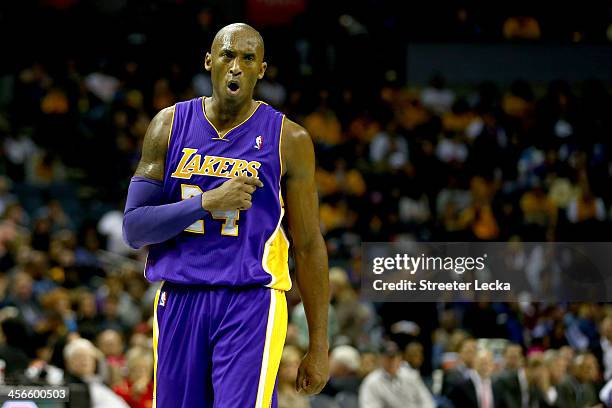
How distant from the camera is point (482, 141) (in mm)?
13180

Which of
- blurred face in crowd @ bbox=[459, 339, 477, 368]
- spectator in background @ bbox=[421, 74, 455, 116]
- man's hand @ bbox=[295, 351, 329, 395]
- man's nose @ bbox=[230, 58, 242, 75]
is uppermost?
spectator in background @ bbox=[421, 74, 455, 116]

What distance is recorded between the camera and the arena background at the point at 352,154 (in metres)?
9.25

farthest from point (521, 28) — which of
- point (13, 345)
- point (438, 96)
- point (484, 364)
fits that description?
point (13, 345)

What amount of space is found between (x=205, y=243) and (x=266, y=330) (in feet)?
1.28

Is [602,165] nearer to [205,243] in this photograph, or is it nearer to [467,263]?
[467,263]

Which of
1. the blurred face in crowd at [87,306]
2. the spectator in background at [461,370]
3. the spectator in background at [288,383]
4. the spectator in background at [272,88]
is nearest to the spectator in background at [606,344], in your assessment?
the spectator in background at [461,370]

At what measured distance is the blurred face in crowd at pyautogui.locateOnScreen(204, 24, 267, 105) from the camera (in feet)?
13.6

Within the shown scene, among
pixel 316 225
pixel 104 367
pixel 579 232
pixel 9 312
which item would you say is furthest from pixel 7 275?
pixel 316 225

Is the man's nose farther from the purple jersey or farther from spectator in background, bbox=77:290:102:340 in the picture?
spectator in background, bbox=77:290:102:340

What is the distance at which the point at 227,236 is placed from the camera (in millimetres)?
4102

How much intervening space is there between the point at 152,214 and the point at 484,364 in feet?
18.5

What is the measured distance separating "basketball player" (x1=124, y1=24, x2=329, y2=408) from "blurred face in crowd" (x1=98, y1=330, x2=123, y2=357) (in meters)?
4.92

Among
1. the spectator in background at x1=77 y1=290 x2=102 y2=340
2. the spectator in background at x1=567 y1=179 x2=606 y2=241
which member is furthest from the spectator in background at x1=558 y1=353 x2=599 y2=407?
the spectator in background at x1=77 y1=290 x2=102 y2=340

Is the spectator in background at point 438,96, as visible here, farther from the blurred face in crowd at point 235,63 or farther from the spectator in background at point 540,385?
the blurred face in crowd at point 235,63
